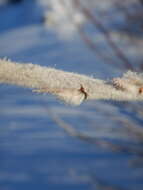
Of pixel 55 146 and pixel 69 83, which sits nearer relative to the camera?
pixel 69 83

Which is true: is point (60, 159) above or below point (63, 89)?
above

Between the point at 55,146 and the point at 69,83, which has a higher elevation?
the point at 55,146

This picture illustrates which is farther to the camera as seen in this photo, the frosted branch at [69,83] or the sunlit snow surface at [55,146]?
the sunlit snow surface at [55,146]

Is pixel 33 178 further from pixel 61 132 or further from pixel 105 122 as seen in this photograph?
pixel 105 122

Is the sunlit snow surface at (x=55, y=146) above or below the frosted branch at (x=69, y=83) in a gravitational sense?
above

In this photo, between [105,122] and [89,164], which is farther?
[89,164]

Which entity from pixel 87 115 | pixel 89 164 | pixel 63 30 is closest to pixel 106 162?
pixel 89 164

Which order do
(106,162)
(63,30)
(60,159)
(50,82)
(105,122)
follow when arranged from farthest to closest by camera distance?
(63,30), (60,159), (106,162), (105,122), (50,82)

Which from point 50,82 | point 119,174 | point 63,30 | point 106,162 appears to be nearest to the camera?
point 50,82

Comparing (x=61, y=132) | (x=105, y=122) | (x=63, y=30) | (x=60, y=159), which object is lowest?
(x=105, y=122)
